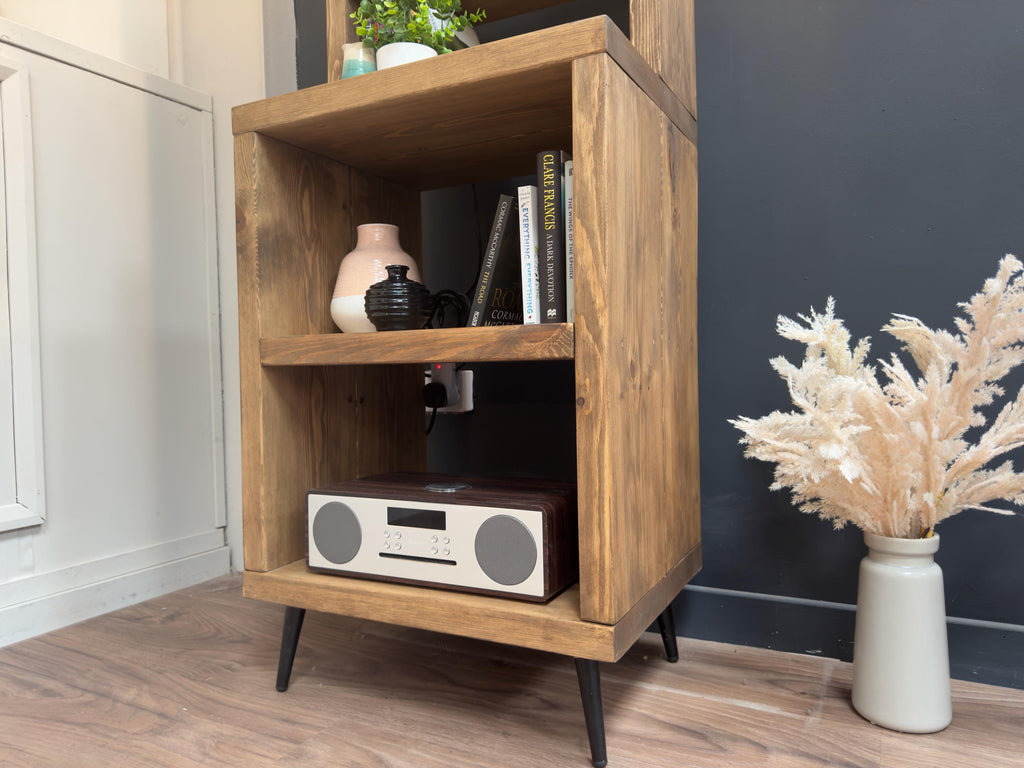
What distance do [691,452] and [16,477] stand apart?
1150mm

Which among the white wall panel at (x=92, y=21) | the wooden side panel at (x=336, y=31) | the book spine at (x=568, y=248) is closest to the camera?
the book spine at (x=568, y=248)

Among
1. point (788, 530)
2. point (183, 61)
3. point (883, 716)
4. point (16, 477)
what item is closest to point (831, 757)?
point (883, 716)

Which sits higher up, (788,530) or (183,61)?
(183,61)

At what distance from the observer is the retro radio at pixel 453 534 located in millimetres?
830

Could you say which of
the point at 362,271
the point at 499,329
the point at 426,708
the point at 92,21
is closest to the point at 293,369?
the point at 362,271

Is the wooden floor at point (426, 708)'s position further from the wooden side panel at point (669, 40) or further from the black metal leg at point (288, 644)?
the wooden side panel at point (669, 40)

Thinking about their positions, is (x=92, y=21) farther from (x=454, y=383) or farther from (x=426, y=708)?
(x=426, y=708)

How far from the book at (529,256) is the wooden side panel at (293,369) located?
38 cm

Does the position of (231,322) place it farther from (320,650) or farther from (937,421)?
(937,421)

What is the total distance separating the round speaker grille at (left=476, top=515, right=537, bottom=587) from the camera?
2.71 ft

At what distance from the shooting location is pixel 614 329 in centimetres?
75

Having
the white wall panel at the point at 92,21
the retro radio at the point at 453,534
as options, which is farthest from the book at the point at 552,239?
the white wall panel at the point at 92,21

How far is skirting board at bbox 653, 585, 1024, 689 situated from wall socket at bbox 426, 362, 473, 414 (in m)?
0.53

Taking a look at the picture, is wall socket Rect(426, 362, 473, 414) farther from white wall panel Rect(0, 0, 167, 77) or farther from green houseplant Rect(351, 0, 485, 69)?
white wall panel Rect(0, 0, 167, 77)
